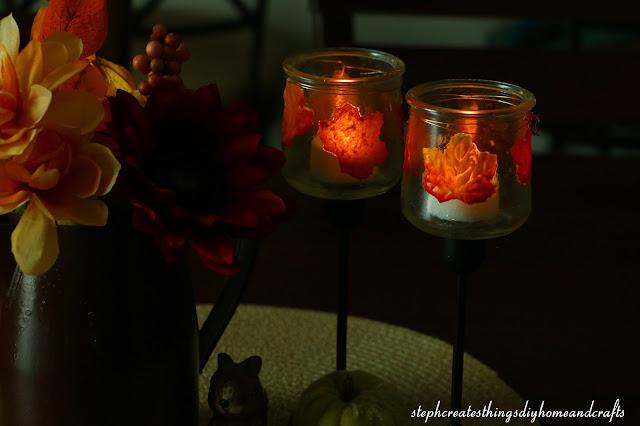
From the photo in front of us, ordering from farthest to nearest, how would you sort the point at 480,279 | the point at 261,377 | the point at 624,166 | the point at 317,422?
the point at 624,166
the point at 480,279
the point at 261,377
the point at 317,422

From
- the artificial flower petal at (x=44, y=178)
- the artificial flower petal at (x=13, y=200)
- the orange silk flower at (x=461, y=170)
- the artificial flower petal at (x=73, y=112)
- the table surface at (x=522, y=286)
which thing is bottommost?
the table surface at (x=522, y=286)

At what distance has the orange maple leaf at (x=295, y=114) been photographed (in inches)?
24.9

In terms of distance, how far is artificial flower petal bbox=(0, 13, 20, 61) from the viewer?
19.4 inches

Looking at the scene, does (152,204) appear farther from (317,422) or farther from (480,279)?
(480,279)

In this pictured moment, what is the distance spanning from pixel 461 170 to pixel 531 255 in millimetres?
386

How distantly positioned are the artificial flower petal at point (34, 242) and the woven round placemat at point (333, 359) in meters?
0.25

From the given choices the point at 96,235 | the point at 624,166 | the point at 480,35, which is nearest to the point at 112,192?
the point at 96,235

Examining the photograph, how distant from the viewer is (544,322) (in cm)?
84

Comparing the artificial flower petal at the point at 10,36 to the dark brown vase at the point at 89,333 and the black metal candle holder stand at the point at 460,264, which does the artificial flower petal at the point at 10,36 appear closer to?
the dark brown vase at the point at 89,333

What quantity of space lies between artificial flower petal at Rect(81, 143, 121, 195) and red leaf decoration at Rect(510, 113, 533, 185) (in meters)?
0.22

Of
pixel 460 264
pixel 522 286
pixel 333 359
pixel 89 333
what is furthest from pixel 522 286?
pixel 89 333

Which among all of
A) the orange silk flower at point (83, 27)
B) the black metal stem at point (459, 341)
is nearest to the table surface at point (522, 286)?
the black metal stem at point (459, 341)

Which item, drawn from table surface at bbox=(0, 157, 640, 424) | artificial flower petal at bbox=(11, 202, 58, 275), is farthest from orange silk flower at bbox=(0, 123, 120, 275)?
table surface at bbox=(0, 157, 640, 424)

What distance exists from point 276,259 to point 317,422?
305mm
